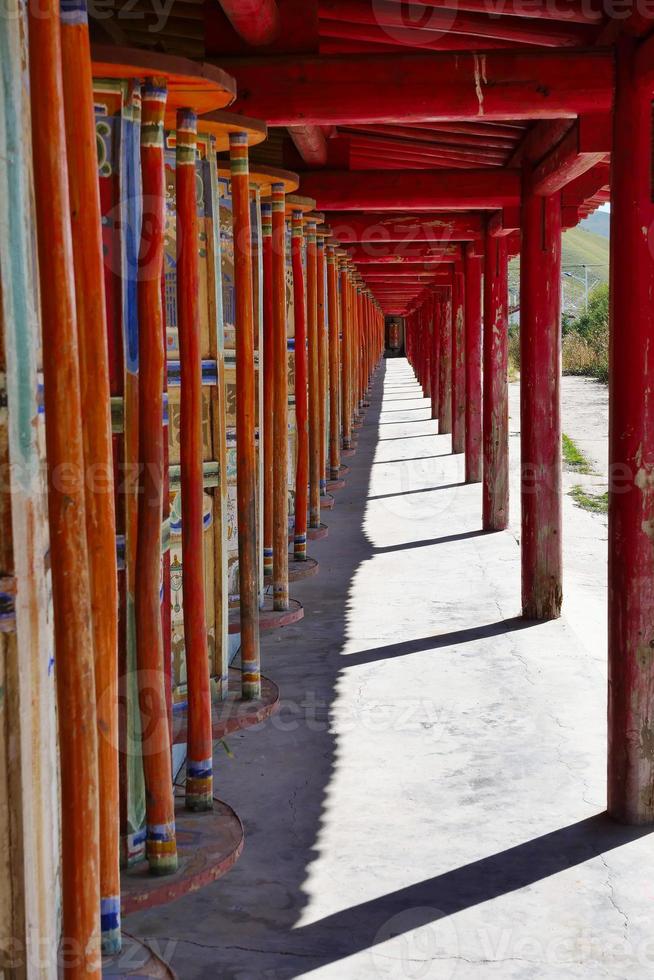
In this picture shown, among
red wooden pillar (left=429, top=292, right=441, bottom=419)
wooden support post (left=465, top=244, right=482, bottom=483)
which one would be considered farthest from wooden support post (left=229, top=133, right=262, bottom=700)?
red wooden pillar (left=429, top=292, right=441, bottom=419)

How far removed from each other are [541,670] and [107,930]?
11.3ft

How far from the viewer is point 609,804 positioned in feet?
14.1

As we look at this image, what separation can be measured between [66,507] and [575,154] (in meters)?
4.20

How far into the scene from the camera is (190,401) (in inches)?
149

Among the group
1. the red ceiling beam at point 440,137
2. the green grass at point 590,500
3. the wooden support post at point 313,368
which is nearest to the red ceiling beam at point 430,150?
the red ceiling beam at point 440,137

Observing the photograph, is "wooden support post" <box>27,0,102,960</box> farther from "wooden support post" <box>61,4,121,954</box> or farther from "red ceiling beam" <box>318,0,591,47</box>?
"red ceiling beam" <box>318,0,591,47</box>

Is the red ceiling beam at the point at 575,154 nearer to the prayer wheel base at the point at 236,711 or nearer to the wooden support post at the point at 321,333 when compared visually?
the prayer wheel base at the point at 236,711

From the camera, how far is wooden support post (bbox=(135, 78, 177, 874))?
341 cm

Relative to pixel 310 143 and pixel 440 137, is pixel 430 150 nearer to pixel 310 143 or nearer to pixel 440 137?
pixel 440 137

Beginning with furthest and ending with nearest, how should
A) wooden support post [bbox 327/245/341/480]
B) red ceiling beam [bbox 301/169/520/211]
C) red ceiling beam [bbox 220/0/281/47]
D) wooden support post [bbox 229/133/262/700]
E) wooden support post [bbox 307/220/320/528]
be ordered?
wooden support post [bbox 327/245/341/480] → wooden support post [bbox 307/220/320/528] → red ceiling beam [bbox 301/169/520/211] → wooden support post [bbox 229/133/262/700] → red ceiling beam [bbox 220/0/281/47]

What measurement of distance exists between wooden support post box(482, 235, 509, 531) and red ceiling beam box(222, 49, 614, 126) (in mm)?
4941

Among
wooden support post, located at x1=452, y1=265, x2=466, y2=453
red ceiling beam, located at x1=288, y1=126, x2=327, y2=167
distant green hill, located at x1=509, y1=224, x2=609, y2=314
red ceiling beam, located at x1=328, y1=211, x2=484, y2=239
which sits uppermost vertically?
distant green hill, located at x1=509, y1=224, x2=609, y2=314

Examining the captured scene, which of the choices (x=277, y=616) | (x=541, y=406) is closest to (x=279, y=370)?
(x=277, y=616)

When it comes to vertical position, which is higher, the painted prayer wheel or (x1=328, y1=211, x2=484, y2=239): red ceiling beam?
(x1=328, y1=211, x2=484, y2=239): red ceiling beam
